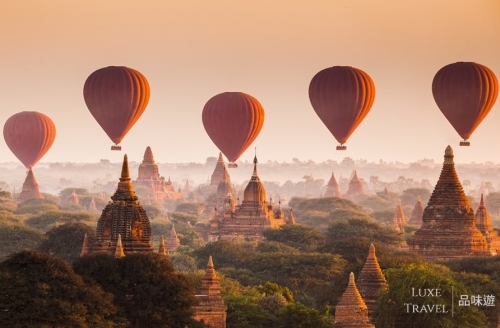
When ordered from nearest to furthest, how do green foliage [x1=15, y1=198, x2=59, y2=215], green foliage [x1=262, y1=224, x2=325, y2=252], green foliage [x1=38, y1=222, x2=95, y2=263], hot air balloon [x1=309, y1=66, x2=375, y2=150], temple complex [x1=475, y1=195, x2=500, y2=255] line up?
green foliage [x1=38, y1=222, x2=95, y2=263]
temple complex [x1=475, y1=195, x2=500, y2=255]
hot air balloon [x1=309, y1=66, x2=375, y2=150]
green foliage [x1=262, y1=224, x2=325, y2=252]
green foliage [x1=15, y1=198, x2=59, y2=215]

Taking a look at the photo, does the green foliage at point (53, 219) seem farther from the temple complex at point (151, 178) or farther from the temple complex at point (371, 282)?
the temple complex at point (371, 282)

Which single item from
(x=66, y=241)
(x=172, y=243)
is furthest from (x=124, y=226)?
(x=172, y=243)

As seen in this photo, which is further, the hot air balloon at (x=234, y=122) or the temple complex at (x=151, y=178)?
the temple complex at (x=151, y=178)

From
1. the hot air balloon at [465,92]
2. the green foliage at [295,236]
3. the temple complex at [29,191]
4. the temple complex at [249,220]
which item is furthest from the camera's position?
the temple complex at [29,191]

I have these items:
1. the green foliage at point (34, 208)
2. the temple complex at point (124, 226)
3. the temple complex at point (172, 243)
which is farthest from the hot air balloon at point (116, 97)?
the green foliage at point (34, 208)

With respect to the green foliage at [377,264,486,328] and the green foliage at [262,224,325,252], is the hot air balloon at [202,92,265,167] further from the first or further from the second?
the green foliage at [377,264,486,328]

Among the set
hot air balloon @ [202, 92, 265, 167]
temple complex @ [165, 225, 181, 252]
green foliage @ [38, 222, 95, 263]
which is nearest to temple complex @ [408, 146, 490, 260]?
green foliage @ [38, 222, 95, 263]

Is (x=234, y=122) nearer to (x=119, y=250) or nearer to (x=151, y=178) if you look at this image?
(x=119, y=250)
